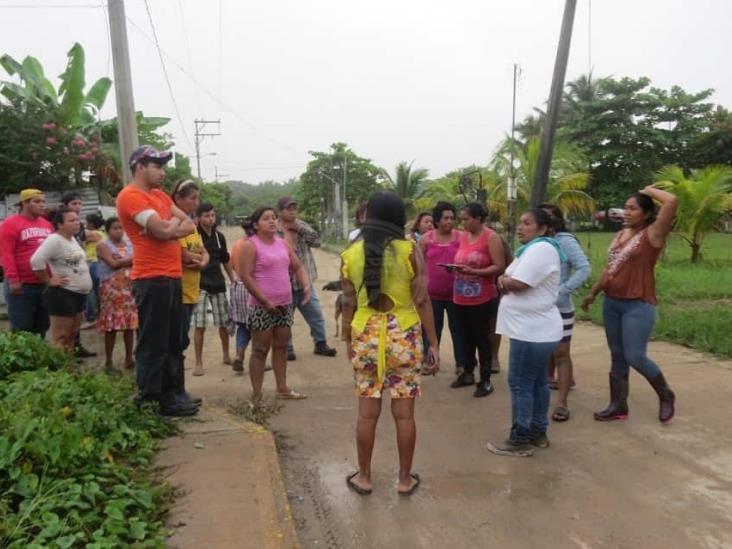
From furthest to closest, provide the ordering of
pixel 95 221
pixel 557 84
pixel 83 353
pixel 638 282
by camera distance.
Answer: pixel 557 84 → pixel 95 221 → pixel 83 353 → pixel 638 282

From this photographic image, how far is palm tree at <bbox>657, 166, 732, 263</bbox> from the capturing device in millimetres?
14062

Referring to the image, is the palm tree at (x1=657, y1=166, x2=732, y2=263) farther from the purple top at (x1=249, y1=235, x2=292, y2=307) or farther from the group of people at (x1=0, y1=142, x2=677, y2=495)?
the purple top at (x1=249, y1=235, x2=292, y2=307)

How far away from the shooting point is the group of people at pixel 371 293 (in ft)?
10.7

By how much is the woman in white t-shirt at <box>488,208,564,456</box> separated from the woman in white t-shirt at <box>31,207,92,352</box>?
3.65 m

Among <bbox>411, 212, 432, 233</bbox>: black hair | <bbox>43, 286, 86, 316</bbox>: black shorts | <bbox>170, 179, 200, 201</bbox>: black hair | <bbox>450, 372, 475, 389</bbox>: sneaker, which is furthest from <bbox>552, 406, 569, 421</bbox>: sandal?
<bbox>43, 286, 86, 316</bbox>: black shorts

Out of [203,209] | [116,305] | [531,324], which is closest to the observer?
[531,324]

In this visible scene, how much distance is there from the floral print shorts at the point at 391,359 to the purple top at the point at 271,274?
160 cm

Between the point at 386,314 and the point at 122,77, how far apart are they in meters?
6.13

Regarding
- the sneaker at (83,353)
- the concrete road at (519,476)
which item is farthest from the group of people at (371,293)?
the sneaker at (83,353)

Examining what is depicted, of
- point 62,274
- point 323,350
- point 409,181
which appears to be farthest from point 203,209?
point 409,181

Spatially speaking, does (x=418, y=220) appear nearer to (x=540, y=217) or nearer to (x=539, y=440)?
(x=540, y=217)

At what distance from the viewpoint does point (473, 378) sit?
5.55 metres

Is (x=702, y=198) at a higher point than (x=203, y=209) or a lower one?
higher

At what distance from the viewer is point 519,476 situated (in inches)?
144
